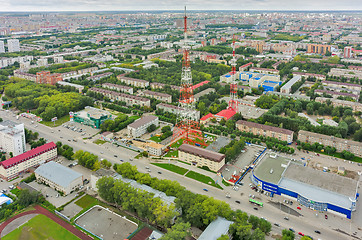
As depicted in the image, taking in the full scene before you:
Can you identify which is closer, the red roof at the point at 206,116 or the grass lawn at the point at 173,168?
the grass lawn at the point at 173,168

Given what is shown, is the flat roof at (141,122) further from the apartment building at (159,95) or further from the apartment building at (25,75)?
the apartment building at (25,75)

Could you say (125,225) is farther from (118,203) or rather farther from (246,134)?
(246,134)

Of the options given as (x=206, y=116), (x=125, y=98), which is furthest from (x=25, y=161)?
(x=206, y=116)

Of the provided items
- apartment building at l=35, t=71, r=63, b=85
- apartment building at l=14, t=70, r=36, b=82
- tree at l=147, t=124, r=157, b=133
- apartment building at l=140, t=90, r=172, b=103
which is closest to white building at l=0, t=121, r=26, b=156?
tree at l=147, t=124, r=157, b=133

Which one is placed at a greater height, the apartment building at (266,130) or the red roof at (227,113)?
the red roof at (227,113)

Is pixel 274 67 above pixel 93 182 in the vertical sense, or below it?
above

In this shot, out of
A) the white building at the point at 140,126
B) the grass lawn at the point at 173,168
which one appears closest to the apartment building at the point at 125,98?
the white building at the point at 140,126

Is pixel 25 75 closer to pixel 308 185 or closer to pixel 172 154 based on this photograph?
pixel 172 154

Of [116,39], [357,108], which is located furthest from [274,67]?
[116,39]
